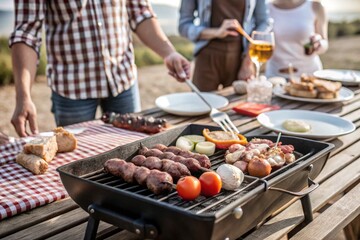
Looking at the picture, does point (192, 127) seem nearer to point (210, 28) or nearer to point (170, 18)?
point (210, 28)

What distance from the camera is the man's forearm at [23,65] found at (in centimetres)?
236

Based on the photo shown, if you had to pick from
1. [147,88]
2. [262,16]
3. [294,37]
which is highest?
[262,16]

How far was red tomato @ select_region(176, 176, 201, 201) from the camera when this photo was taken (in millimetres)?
1194

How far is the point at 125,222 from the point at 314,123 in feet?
5.12

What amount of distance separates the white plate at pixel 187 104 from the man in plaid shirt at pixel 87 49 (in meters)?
0.26

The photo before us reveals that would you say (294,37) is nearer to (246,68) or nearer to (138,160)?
(246,68)

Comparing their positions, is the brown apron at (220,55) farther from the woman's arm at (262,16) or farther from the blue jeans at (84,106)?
the blue jeans at (84,106)

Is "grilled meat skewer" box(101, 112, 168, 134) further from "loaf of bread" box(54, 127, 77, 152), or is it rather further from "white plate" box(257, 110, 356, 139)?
"white plate" box(257, 110, 356, 139)

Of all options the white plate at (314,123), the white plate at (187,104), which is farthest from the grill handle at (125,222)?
the white plate at (187,104)

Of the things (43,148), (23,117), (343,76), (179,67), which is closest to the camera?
(43,148)

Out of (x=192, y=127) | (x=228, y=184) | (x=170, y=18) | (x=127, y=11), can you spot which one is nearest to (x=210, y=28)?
(x=127, y=11)

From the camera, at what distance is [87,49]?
2789mm

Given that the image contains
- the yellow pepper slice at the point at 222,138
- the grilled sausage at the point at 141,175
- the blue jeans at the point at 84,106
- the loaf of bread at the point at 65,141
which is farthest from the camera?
the blue jeans at the point at 84,106

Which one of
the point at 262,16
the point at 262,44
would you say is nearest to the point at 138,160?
the point at 262,44
